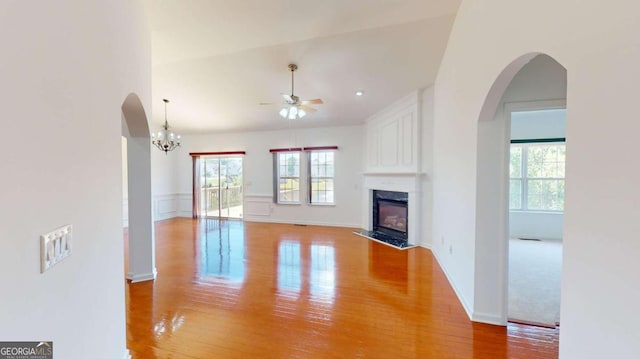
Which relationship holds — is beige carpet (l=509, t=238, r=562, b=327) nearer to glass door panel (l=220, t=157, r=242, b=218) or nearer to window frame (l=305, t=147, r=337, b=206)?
window frame (l=305, t=147, r=337, b=206)

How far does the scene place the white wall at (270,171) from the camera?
704 cm

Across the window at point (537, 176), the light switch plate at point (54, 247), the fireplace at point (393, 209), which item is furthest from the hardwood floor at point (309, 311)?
the window at point (537, 176)

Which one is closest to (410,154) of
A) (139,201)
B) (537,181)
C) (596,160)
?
(537,181)

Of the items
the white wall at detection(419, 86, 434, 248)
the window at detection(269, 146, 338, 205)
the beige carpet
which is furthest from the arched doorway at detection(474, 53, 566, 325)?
the window at detection(269, 146, 338, 205)

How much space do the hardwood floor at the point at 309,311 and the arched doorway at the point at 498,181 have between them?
27 centimetres

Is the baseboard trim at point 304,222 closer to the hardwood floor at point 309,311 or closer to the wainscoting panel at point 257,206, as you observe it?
the wainscoting panel at point 257,206

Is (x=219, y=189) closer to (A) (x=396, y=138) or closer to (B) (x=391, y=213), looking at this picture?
(B) (x=391, y=213)

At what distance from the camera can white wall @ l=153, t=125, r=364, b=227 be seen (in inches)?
277

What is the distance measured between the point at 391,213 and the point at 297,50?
12.8ft

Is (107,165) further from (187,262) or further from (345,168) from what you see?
(345,168)

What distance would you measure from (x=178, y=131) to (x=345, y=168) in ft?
17.8

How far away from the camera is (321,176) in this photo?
738 centimetres

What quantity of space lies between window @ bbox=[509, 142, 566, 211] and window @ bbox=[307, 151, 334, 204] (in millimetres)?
4388

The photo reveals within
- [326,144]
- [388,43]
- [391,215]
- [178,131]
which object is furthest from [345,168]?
[178,131]
